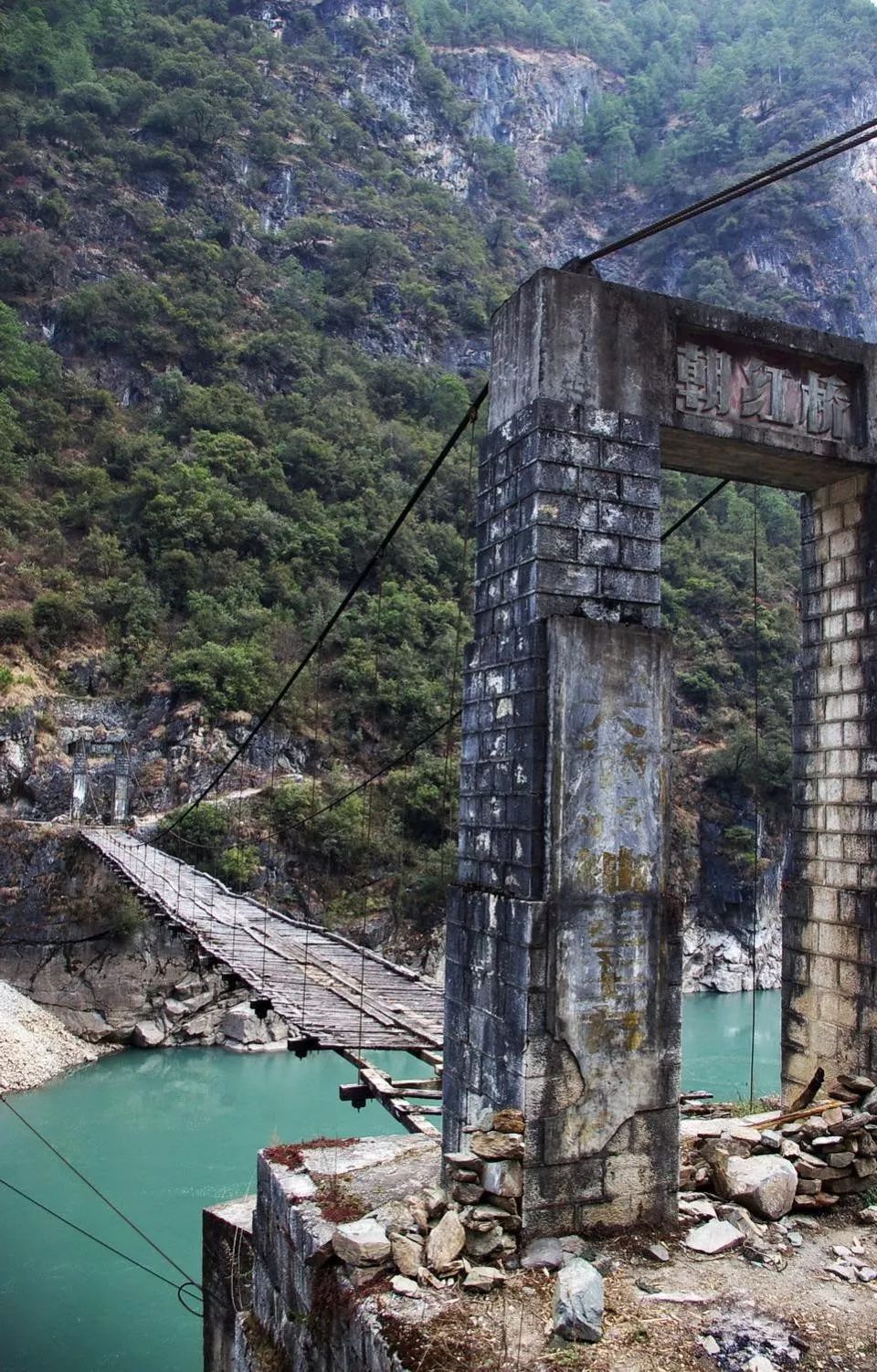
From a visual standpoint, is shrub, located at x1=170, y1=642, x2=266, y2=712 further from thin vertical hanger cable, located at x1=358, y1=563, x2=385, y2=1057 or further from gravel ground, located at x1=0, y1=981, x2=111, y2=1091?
gravel ground, located at x1=0, y1=981, x2=111, y2=1091

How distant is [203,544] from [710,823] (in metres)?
10.2

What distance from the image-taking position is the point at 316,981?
635 cm

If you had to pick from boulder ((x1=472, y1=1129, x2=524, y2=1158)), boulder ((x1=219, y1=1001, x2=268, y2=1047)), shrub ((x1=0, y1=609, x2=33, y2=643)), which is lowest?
boulder ((x1=219, y1=1001, x2=268, y2=1047))

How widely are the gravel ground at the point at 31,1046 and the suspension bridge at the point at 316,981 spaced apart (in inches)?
85.0

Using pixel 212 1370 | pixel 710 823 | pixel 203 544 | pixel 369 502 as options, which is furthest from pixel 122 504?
pixel 212 1370

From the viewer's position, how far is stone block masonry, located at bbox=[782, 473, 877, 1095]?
3.46 m

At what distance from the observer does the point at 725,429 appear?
123 inches

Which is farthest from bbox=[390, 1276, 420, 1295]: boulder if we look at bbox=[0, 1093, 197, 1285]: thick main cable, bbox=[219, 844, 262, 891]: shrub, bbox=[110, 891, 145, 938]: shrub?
bbox=[219, 844, 262, 891]: shrub

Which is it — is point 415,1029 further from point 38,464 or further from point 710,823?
point 38,464

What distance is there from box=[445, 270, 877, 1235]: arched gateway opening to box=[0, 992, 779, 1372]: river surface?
164 inches

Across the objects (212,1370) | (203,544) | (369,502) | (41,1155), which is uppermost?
(369,502)

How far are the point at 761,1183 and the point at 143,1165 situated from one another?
710 centimetres

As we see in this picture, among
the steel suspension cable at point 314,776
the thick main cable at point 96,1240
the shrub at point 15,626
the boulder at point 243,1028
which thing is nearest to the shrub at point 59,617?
the shrub at point 15,626

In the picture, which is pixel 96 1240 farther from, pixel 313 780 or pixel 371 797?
pixel 371 797
